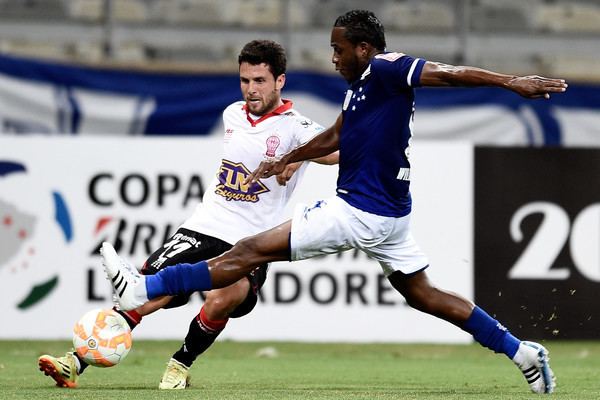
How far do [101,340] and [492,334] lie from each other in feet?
7.00

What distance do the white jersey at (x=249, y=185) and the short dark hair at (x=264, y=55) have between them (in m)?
0.29

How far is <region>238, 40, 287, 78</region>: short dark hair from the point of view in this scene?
736cm

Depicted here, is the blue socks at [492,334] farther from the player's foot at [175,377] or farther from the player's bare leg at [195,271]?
the player's foot at [175,377]

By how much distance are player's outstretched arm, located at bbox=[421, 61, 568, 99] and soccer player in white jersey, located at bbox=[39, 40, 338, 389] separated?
132 centimetres

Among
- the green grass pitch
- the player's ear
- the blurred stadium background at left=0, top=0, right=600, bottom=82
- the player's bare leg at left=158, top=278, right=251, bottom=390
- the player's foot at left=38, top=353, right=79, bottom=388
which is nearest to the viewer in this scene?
the green grass pitch

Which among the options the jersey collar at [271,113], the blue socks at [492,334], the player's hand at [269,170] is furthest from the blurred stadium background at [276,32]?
the blue socks at [492,334]

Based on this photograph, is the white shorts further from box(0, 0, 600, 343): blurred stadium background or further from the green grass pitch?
box(0, 0, 600, 343): blurred stadium background

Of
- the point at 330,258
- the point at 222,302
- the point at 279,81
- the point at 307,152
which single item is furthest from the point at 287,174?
the point at 330,258

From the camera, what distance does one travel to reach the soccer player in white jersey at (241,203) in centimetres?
720

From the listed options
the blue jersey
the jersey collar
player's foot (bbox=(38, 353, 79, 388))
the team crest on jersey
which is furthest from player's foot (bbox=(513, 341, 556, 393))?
player's foot (bbox=(38, 353, 79, 388))

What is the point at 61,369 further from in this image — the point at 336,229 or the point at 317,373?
the point at 317,373

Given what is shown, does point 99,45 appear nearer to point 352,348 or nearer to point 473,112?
point 473,112

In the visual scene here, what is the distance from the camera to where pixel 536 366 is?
6.70m

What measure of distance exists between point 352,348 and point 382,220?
15.9 feet
